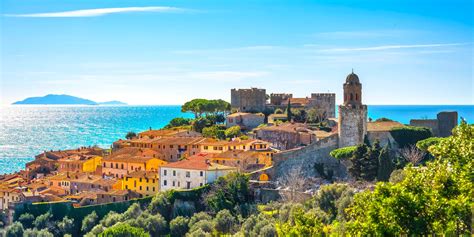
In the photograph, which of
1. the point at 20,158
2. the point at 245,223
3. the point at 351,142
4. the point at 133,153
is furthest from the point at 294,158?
the point at 20,158

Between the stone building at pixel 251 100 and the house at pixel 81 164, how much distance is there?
808 inches

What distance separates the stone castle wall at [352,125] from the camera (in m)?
44.6

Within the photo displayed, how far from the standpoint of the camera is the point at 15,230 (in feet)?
138

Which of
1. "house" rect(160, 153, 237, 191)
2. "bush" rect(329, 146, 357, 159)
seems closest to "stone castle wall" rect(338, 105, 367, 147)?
"bush" rect(329, 146, 357, 159)

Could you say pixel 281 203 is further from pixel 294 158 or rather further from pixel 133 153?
pixel 133 153

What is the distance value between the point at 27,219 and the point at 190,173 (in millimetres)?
11976

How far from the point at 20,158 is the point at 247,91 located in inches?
1605

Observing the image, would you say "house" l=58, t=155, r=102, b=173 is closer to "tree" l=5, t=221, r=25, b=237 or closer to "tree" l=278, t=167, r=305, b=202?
"tree" l=5, t=221, r=25, b=237

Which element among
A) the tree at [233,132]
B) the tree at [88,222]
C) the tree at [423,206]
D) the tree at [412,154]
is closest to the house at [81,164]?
the tree at [233,132]

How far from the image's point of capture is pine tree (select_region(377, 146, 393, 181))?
3828 centimetres

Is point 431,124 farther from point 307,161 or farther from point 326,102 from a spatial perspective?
point 326,102

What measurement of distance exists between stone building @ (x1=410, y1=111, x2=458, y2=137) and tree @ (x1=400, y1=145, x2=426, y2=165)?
5.36 meters

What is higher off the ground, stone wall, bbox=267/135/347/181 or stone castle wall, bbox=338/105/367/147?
stone castle wall, bbox=338/105/367/147

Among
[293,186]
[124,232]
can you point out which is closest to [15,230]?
[124,232]
